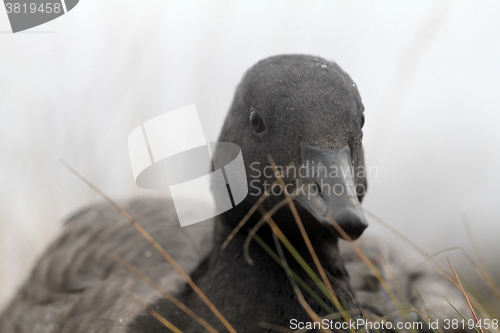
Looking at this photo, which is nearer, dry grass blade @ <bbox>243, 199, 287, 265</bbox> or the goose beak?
the goose beak

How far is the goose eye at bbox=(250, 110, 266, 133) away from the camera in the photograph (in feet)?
8.45

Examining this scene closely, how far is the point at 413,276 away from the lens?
389 cm

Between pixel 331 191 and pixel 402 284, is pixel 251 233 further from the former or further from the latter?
pixel 402 284

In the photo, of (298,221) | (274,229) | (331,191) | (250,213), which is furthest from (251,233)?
(331,191)

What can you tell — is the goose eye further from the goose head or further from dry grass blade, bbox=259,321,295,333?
dry grass blade, bbox=259,321,295,333

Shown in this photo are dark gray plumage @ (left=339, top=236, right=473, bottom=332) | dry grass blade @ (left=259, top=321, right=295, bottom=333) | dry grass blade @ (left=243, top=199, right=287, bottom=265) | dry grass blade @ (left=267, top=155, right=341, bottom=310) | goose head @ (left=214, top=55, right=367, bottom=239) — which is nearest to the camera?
goose head @ (left=214, top=55, right=367, bottom=239)

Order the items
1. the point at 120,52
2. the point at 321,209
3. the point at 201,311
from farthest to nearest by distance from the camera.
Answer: the point at 120,52 < the point at 201,311 < the point at 321,209

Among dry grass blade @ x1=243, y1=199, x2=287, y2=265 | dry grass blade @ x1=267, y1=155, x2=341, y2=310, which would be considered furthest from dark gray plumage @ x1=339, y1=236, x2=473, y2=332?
dry grass blade @ x1=243, y1=199, x2=287, y2=265

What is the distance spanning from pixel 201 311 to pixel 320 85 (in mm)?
1385

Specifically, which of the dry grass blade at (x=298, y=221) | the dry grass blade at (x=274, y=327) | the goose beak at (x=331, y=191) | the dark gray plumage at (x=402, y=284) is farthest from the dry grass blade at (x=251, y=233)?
the dark gray plumage at (x=402, y=284)

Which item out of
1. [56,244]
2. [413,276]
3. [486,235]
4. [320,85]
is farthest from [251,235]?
[486,235]

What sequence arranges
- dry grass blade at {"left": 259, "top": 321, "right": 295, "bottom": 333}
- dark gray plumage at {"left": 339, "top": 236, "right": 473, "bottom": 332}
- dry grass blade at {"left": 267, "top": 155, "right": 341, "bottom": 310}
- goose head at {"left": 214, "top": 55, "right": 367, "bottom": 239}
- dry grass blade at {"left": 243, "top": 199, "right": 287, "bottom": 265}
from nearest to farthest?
goose head at {"left": 214, "top": 55, "right": 367, "bottom": 239}, dry grass blade at {"left": 267, "top": 155, "right": 341, "bottom": 310}, dry grass blade at {"left": 259, "top": 321, "right": 295, "bottom": 333}, dry grass blade at {"left": 243, "top": 199, "right": 287, "bottom": 265}, dark gray plumage at {"left": 339, "top": 236, "right": 473, "bottom": 332}

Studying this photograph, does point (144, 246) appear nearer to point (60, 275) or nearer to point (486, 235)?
point (60, 275)

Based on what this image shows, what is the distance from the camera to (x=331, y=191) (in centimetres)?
201
